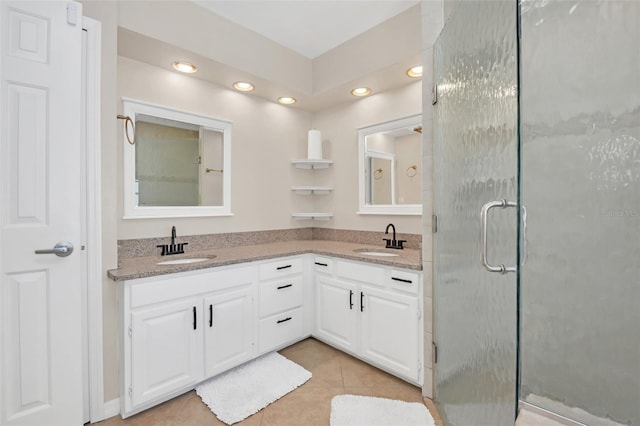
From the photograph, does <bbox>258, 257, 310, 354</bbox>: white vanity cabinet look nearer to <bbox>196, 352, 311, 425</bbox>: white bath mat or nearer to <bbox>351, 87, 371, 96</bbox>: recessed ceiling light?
<bbox>196, 352, 311, 425</bbox>: white bath mat

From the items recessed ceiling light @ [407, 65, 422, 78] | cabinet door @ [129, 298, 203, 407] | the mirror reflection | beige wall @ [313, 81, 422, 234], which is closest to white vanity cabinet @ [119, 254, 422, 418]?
cabinet door @ [129, 298, 203, 407]

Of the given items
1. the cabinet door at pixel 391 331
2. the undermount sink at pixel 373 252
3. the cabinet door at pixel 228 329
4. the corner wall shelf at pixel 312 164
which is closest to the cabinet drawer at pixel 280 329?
the cabinet door at pixel 228 329

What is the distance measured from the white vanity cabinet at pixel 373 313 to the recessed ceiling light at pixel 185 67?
6.32ft

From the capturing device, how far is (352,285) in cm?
225

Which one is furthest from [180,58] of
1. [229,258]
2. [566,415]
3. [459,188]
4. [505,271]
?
[566,415]

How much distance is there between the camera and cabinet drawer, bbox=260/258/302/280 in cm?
226

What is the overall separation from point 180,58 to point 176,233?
53.7 inches

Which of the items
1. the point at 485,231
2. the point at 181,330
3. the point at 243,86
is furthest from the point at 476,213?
the point at 243,86

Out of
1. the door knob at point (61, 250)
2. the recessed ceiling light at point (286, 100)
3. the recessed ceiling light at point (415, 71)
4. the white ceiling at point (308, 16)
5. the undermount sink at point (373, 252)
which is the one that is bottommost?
the undermount sink at point (373, 252)

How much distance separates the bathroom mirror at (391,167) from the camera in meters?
2.54

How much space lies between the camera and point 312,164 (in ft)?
10.5

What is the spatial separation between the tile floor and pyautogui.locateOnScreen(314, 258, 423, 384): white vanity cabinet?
3.4 inches

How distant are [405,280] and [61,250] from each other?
193cm

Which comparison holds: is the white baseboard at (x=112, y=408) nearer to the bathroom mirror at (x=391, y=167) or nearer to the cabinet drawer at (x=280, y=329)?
the cabinet drawer at (x=280, y=329)
